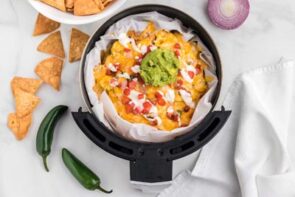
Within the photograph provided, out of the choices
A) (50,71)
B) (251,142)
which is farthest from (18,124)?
(251,142)

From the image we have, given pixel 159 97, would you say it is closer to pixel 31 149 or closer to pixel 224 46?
pixel 224 46

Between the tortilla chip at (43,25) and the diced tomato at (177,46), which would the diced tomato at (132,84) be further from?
the tortilla chip at (43,25)

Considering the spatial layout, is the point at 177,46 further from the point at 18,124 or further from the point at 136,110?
the point at 18,124

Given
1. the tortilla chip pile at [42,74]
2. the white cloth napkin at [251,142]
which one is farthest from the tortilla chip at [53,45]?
the white cloth napkin at [251,142]

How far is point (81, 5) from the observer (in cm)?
155

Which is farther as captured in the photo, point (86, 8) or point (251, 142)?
point (251, 142)

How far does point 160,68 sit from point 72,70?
11.0 inches

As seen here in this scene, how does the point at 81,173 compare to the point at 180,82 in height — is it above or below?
below

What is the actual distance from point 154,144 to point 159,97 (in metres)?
0.13

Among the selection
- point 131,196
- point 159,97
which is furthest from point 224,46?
point 131,196

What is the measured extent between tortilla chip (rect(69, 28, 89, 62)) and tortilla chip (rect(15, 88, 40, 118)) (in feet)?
0.49

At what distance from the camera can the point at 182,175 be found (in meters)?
1.69

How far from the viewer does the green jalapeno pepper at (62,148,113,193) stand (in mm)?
1634

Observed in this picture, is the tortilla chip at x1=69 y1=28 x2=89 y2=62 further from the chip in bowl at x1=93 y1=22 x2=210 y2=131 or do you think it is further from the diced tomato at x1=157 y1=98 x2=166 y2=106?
the diced tomato at x1=157 y1=98 x2=166 y2=106
